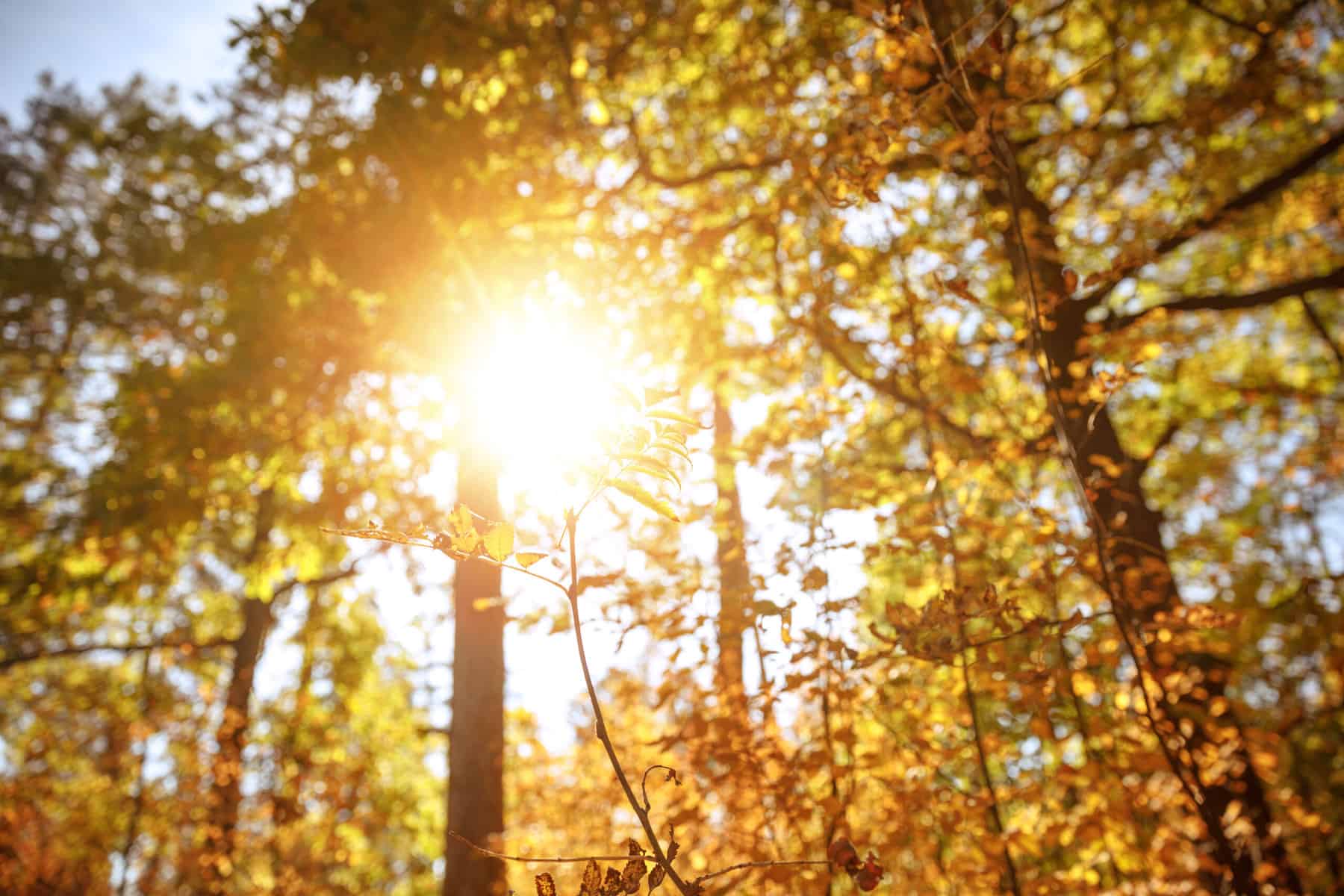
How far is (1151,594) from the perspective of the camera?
2.77 m

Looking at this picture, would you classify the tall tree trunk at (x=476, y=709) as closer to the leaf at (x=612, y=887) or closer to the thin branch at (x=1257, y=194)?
the leaf at (x=612, y=887)

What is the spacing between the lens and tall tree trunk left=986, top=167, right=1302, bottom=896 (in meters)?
2.28

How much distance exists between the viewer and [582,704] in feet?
21.9

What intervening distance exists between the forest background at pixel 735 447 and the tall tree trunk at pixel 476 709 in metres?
0.03

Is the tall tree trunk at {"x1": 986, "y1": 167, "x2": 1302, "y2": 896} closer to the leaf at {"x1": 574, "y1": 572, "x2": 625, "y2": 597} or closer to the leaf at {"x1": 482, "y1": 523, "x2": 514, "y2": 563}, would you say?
the leaf at {"x1": 574, "y1": 572, "x2": 625, "y2": 597}

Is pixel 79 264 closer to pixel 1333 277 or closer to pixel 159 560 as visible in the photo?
pixel 159 560

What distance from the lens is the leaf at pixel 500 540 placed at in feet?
4.03

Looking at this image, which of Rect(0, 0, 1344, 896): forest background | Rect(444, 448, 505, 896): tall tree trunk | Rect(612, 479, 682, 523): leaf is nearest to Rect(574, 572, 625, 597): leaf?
Rect(0, 0, 1344, 896): forest background

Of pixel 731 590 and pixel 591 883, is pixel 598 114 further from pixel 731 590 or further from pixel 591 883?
pixel 591 883

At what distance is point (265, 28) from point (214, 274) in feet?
8.04

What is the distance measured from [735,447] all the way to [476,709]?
2518 millimetres

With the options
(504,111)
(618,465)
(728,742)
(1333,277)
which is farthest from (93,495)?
(1333,277)

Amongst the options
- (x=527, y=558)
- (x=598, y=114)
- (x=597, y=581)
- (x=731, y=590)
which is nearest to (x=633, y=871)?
(x=527, y=558)

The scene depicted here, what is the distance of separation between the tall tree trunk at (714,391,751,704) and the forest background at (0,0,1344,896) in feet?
0.09
